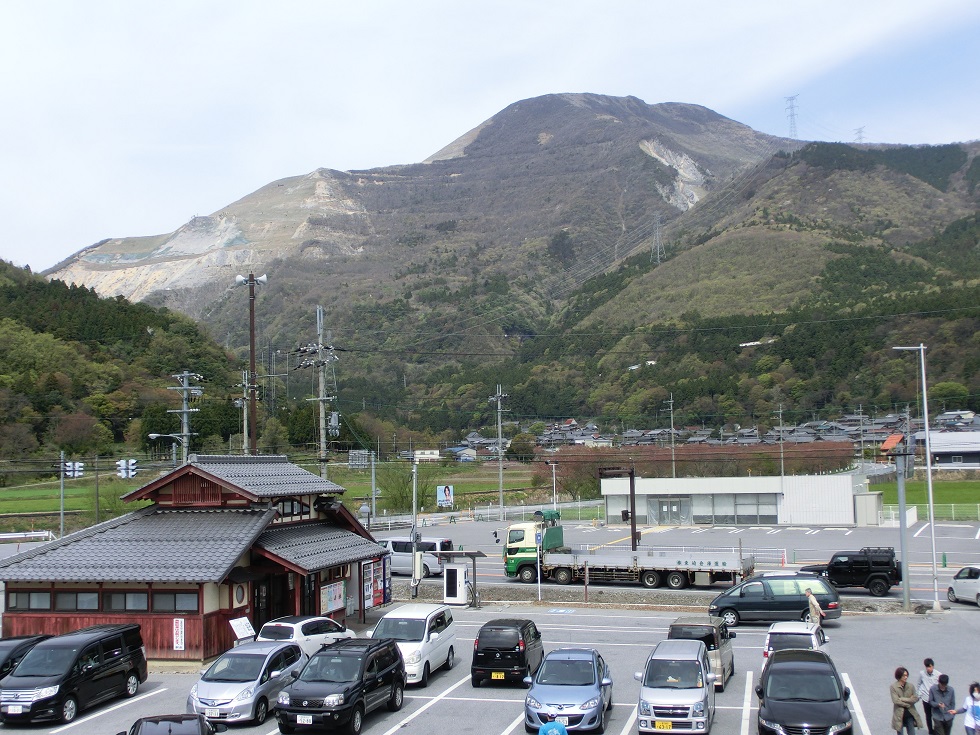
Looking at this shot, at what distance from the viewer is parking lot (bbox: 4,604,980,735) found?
720 inches

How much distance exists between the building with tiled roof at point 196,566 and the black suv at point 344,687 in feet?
18.0

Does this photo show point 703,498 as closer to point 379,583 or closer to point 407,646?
point 379,583

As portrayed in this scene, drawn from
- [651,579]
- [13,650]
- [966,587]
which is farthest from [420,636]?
[966,587]

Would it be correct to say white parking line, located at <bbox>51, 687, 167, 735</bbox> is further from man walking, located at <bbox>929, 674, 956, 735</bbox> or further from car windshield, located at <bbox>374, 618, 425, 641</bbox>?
man walking, located at <bbox>929, 674, 956, 735</bbox>

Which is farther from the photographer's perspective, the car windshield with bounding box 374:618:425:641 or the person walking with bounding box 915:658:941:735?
the car windshield with bounding box 374:618:425:641

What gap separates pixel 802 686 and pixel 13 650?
56.7 ft

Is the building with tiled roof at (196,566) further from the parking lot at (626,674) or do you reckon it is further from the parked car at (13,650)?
the parked car at (13,650)

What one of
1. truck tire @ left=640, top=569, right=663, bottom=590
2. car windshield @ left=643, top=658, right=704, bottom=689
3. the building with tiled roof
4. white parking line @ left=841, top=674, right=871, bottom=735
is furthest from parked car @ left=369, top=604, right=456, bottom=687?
truck tire @ left=640, top=569, right=663, bottom=590

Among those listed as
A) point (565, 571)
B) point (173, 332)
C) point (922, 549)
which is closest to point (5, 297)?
point (173, 332)

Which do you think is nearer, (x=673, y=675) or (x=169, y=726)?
(x=169, y=726)

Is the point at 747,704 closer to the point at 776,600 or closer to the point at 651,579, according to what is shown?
the point at 776,600

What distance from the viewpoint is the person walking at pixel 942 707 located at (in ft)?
49.7

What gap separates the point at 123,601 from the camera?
79.3 ft

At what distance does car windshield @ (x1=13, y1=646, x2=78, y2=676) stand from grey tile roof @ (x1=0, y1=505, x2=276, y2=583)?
3763 mm
